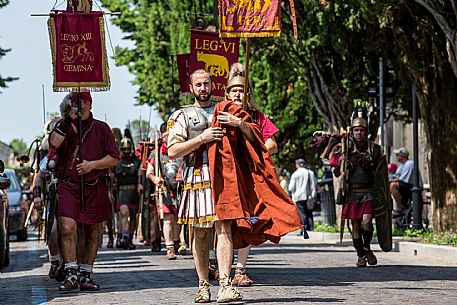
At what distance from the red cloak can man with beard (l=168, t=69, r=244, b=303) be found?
0.44ft

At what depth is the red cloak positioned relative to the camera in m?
11.2

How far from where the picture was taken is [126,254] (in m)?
21.7

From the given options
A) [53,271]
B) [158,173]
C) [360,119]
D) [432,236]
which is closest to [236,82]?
[53,271]

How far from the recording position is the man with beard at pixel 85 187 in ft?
43.9

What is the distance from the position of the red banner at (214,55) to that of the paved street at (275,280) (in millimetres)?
2482

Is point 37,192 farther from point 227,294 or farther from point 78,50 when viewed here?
point 227,294

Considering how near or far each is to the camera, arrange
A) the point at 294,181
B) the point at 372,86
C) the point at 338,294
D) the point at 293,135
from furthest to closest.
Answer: the point at 293,135
the point at 294,181
the point at 372,86
the point at 338,294


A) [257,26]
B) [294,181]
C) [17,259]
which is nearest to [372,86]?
[294,181]

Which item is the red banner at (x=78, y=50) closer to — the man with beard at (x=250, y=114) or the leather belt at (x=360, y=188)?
the man with beard at (x=250, y=114)

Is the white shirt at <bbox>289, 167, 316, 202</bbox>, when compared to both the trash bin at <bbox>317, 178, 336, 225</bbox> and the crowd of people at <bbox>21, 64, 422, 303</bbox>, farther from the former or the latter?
the crowd of people at <bbox>21, 64, 422, 303</bbox>

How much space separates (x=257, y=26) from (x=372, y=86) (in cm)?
1422

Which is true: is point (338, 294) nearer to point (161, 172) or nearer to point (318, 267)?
point (318, 267)

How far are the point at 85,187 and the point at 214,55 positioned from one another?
478cm

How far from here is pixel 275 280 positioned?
1419cm
